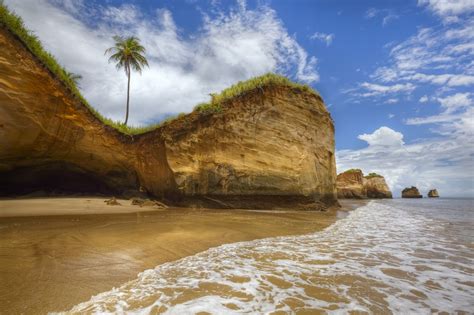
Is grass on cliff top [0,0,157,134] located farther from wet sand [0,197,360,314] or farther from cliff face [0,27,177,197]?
wet sand [0,197,360,314]

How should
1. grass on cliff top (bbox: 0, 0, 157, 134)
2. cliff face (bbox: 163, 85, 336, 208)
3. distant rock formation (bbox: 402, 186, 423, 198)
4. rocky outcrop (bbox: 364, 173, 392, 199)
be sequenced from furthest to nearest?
distant rock formation (bbox: 402, 186, 423, 198) < rocky outcrop (bbox: 364, 173, 392, 199) < cliff face (bbox: 163, 85, 336, 208) < grass on cliff top (bbox: 0, 0, 157, 134)

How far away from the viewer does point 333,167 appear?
15.0 meters

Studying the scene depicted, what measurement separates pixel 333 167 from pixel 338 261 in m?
12.1

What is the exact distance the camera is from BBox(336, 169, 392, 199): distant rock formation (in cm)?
4128

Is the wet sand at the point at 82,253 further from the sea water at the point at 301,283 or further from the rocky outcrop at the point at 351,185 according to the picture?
the rocky outcrop at the point at 351,185

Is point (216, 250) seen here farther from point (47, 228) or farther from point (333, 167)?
point (333, 167)

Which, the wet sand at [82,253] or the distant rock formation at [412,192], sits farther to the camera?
the distant rock formation at [412,192]

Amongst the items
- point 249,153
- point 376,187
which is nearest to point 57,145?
point 249,153

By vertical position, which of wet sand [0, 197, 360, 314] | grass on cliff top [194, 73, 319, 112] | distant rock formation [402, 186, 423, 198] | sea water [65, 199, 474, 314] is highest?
grass on cliff top [194, 73, 319, 112]

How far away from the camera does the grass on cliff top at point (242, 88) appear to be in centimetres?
1232

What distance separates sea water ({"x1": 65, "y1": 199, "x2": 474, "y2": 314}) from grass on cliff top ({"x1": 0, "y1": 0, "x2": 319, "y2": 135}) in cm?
906

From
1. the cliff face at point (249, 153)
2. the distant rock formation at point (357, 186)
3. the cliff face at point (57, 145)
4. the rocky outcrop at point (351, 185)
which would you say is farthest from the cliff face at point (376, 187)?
the cliff face at point (57, 145)

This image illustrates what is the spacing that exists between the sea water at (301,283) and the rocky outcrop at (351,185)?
39.5m

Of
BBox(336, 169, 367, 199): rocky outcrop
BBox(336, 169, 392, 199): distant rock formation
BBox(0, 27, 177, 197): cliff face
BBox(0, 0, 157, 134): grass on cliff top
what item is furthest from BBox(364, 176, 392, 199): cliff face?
BBox(0, 0, 157, 134): grass on cliff top
